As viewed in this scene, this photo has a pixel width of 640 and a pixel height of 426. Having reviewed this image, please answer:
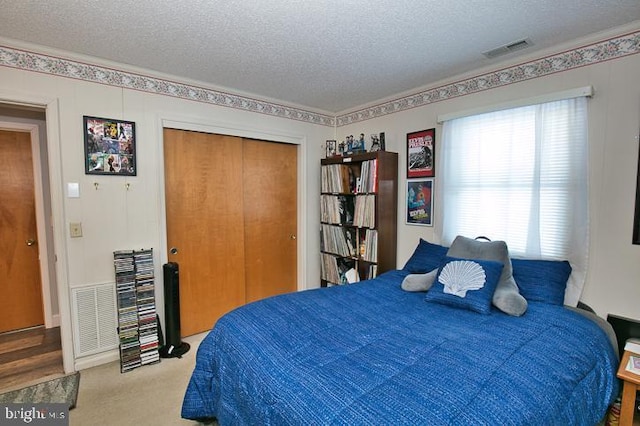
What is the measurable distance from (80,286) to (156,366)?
879 mm

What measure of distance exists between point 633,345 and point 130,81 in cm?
399

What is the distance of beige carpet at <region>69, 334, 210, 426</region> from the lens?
1.92 meters

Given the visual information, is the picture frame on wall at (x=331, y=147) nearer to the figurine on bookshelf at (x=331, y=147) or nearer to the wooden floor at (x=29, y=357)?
the figurine on bookshelf at (x=331, y=147)

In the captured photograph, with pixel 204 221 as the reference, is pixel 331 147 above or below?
above

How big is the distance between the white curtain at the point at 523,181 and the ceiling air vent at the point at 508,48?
42cm

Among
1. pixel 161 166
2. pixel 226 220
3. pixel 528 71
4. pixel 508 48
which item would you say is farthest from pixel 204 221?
pixel 528 71

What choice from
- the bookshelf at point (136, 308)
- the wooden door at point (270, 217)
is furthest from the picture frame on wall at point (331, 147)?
the bookshelf at point (136, 308)

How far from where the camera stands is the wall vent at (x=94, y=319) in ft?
8.05

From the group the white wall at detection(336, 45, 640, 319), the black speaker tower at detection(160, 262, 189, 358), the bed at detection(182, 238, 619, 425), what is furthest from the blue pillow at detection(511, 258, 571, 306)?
the black speaker tower at detection(160, 262, 189, 358)

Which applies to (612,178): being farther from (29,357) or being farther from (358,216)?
(29,357)

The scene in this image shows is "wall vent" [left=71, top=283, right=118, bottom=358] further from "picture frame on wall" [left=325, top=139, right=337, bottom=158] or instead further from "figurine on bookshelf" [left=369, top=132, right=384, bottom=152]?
"figurine on bookshelf" [left=369, top=132, right=384, bottom=152]
